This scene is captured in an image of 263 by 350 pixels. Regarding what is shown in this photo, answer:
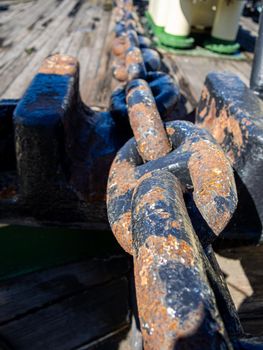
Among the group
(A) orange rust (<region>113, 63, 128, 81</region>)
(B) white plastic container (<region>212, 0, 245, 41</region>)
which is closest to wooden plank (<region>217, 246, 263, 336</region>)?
(A) orange rust (<region>113, 63, 128, 81</region>)

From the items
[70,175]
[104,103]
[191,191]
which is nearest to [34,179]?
[70,175]

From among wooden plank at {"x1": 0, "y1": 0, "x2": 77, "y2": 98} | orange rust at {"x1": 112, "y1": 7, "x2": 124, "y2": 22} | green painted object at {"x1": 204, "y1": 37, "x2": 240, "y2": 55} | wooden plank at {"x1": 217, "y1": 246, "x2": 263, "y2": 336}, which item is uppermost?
orange rust at {"x1": 112, "y1": 7, "x2": 124, "y2": 22}

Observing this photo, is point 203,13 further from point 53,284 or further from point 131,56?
point 53,284

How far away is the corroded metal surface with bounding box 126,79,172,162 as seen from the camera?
658mm

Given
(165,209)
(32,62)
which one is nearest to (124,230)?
(165,209)

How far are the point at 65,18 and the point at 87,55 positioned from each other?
4.70ft

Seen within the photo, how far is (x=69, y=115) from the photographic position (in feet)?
3.25

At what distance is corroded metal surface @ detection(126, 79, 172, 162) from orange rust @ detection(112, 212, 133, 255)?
0.16 meters

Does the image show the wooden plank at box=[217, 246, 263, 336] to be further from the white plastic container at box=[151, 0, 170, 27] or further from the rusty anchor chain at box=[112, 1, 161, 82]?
the white plastic container at box=[151, 0, 170, 27]

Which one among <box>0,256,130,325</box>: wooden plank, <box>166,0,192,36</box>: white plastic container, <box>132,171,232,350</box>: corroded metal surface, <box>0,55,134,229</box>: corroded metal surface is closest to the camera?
<box>132,171,232,350</box>: corroded metal surface

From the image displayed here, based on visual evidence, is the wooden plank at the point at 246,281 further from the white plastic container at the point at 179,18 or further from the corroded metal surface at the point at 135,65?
the white plastic container at the point at 179,18

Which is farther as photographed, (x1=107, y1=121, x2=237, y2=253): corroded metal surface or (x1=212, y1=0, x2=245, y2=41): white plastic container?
(x1=212, y1=0, x2=245, y2=41): white plastic container

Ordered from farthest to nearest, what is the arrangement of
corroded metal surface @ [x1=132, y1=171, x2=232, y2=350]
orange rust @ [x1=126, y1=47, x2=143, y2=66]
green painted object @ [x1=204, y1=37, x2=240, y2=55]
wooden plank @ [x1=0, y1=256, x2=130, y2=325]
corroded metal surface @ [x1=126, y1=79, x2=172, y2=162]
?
green painted object @ [x1=204, y1=37, x2=240, y2=55] < orange rust @ [x1=126, y1=47, x2=143, y2=66] < wooden plank @ [x1=0, y1=256, x2=130, y2=325] < corroded metal surface @ [x1=126, y1=79, x2=172, y2=162] < corroded metal surface @ [x1=132, y1=171, x2=232, y2=350]

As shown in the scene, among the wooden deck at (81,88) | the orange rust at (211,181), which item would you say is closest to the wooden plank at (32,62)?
the wooden deck at (81,88)
